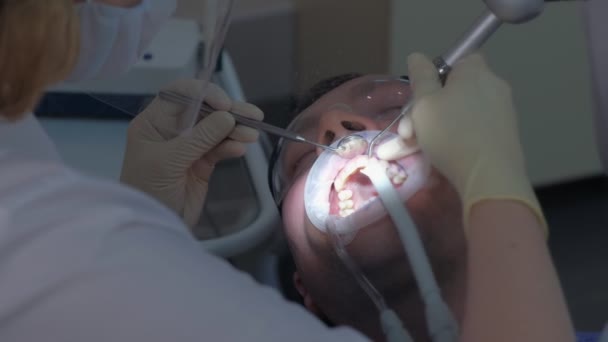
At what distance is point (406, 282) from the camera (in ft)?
3.36

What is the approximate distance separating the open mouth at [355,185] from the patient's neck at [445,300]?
14 centimetres

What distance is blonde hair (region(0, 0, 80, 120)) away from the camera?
65cm

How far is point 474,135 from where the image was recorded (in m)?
0.85

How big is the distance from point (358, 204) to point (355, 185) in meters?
0.03

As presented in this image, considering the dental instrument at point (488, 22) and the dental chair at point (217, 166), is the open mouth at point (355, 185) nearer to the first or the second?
the dental instrument at point (488, 22)

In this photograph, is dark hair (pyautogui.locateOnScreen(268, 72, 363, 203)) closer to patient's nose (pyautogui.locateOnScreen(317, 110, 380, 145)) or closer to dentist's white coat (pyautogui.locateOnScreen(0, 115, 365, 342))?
patient's nose (pyautogui.locateOnScreen(317, 110, 380, 145))

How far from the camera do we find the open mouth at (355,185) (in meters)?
1.04

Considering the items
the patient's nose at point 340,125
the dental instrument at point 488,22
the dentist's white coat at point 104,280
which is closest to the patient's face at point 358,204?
the patient's nose at point 340,125

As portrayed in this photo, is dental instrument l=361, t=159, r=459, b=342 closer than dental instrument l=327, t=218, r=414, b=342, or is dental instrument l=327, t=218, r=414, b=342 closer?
dental instrument l=361, t=159, r=459, b=342

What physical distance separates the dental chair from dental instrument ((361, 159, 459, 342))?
14.6 inches

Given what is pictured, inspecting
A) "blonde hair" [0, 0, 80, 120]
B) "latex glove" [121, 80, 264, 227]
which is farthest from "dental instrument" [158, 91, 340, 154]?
"blonde hair" [0, 0, 80, 120]

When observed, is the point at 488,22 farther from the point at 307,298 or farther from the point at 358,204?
the point at 307,298

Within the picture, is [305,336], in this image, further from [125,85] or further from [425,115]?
[125,85]

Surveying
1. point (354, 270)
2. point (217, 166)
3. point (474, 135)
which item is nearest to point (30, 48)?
point (474, 135)
